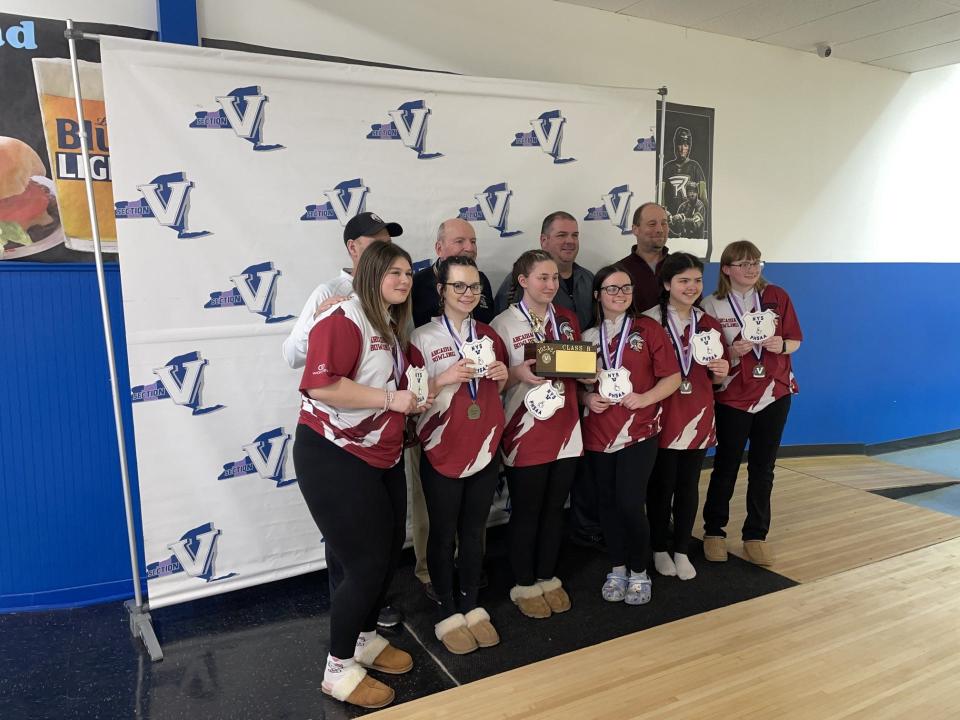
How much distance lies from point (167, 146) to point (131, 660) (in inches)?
76.3

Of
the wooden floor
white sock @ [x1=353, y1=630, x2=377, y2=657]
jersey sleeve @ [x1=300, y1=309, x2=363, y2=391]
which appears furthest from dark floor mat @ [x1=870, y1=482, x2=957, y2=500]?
jersey sleeve @ [x1=300, y1=309, x2=363, y2=391]

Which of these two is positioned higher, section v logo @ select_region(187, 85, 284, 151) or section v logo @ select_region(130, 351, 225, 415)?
section v logo @ select_region(187, 85, 284, 151)

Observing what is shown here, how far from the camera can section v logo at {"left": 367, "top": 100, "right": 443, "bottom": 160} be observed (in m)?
2.91

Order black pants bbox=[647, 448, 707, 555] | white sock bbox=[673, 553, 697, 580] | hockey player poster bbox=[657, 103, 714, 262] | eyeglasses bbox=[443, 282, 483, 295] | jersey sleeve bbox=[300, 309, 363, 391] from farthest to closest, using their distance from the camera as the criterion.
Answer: hockey player poster bbox=[657, 103, 714, 262] → white sock bbox=[673, 553, 697, 580] → black pants bbox=[647, 448, 707, 555] → eyeglasses bbox=[443, 282, 483, 295] → jersey sleeve bbox=[300, 309, 363, 391]

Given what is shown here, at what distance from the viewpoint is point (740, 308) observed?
3.02 meters

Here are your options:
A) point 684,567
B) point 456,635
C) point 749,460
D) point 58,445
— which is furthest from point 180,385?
point 749,460

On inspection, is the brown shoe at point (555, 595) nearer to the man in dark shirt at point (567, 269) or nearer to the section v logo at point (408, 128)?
the man in dark shirt at point (567, 269)

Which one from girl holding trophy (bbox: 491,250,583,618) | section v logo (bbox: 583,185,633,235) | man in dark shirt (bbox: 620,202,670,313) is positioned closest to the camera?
girl holding trophy (bbox: 491,250,583,618)

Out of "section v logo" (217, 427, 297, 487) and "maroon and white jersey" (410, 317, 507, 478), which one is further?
"section v logo" (217, 427, 297, 487)

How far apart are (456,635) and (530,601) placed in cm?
39

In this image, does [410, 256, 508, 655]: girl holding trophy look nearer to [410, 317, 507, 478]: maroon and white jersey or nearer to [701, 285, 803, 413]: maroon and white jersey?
[410, 317, 507, 478]: maroon and white jersey

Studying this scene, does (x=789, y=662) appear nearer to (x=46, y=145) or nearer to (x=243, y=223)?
(x=243, y=223)

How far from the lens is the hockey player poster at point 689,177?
4.32 m

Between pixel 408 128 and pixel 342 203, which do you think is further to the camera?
pixel 408 128
